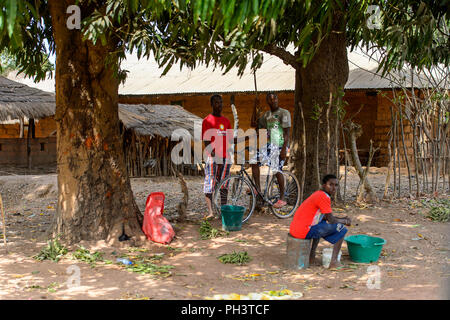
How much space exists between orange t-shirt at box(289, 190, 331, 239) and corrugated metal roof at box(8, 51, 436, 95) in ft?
29.9

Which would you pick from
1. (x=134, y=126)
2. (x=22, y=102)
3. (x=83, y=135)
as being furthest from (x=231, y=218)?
(x=22, y=102)

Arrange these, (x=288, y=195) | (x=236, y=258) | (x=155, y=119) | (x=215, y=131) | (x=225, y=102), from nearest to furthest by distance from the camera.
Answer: (x=236, y=258), (x=215, y=131), (x=288, y=195), (x=155, y=119), (x=225, y=102)

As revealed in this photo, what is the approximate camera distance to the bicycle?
619 cm

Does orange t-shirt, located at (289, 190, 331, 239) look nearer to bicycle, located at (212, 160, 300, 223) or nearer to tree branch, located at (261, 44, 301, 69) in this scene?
A: bicycle, located at (212, 160, 300, 223)

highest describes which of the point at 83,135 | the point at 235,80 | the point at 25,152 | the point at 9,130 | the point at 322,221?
the point at 235,80

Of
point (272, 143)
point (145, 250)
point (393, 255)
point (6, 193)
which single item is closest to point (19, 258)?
point (145, 250)

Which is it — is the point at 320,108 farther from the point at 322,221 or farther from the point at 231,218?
the point at 322,221

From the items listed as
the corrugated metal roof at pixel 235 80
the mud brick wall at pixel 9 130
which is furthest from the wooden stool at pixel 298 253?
the mud brick wall at pixel 9 130

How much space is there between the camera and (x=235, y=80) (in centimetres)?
1550

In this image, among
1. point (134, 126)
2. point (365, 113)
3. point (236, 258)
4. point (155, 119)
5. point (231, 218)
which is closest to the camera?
point (236, 258)

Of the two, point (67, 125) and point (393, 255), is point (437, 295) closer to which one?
point (393, 255)

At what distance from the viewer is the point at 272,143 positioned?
637cm

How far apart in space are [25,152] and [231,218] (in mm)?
9142
